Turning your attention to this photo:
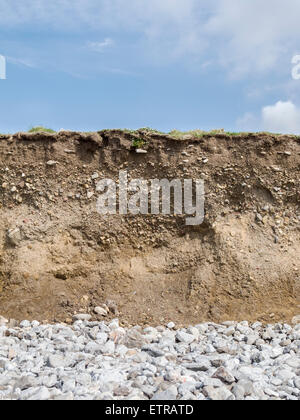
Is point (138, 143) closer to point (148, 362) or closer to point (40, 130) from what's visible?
point (40, 130)

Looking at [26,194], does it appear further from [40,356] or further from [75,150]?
[40,356]

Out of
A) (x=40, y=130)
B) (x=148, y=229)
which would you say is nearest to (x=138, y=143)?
(x=148, y=229)

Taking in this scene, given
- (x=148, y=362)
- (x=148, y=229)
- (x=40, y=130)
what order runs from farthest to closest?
(x=40, y=130), (x=148, y=229), (x=148, y=362)

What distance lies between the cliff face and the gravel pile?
0.88 metres

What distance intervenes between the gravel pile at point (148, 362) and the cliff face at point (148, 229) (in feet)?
2.90

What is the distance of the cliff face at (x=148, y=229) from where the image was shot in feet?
28.0

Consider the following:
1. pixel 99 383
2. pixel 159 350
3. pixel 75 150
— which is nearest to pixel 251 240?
pixel 159 350

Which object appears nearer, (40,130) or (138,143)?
(138,143)

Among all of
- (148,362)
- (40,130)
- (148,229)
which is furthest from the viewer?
(40,130)

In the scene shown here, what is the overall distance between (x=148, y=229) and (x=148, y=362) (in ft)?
12.2

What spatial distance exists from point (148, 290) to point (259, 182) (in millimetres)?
3499

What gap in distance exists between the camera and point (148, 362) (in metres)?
5.91

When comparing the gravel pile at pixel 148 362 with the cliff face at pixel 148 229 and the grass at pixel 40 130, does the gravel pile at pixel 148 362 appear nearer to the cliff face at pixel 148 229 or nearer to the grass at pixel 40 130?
the cliff face at pixel 148 229

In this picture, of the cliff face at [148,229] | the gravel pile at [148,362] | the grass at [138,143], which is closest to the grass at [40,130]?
the cliff face at [148,229]
